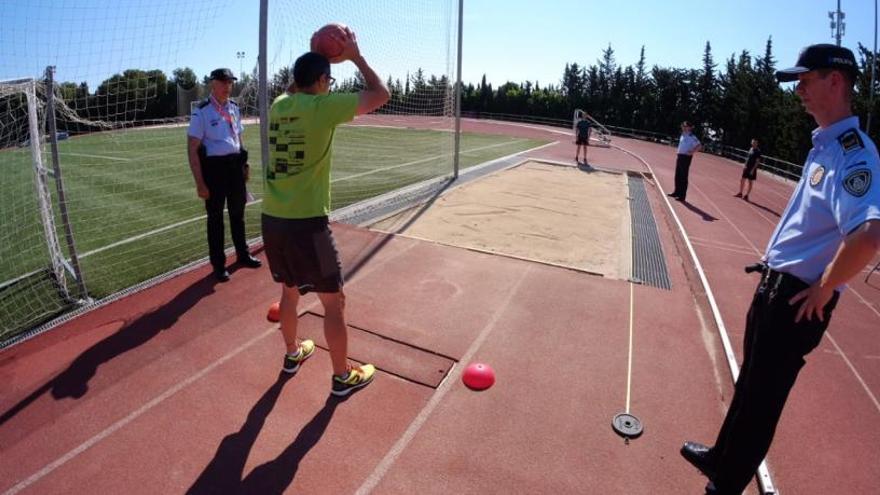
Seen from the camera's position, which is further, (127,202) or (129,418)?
(127,202)

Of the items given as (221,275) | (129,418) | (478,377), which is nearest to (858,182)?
(478,377)

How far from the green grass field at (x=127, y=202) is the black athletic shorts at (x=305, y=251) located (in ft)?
9.67

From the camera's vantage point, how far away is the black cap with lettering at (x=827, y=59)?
81.8 inches

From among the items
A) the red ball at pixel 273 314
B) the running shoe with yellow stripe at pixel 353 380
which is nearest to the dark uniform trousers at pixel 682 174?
the red ball at pixel 273 314

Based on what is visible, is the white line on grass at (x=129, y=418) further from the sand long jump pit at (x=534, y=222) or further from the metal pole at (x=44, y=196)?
the sand long jump pit at (x=534, y=222)

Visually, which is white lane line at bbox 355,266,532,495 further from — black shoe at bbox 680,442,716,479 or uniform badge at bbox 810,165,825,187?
uniform badge at bbox 810,165,825,187

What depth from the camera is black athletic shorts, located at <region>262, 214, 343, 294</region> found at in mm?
2951

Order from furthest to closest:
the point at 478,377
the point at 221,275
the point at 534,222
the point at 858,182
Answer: the point at 534,222 < the point at 221,275 < the point at 478,377 < the point at 858,182

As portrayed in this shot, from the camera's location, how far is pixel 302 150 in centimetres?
284

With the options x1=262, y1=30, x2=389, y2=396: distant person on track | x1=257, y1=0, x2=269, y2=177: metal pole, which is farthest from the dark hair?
x1=257, y1=0, x2=269, y2=177: metal pole

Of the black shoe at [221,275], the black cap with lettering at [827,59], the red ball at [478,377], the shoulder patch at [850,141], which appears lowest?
the red ball at [478,377]

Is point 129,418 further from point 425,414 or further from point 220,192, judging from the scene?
point 220,192

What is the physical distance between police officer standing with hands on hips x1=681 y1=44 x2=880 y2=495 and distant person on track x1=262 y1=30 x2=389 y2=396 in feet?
7.35

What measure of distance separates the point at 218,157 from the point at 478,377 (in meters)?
3.52
